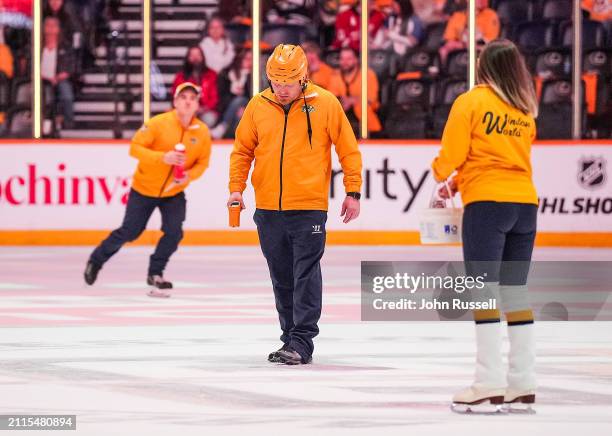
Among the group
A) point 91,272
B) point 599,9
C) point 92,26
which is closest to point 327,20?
point 92,26

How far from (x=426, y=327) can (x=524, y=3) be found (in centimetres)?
1115

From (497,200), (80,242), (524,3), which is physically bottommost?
(80,242)

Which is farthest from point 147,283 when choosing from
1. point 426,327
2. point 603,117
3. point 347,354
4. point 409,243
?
point 603,117

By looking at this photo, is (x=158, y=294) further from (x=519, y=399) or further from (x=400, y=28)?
(x=400, y=28)

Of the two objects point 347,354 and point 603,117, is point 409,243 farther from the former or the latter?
point 347,354

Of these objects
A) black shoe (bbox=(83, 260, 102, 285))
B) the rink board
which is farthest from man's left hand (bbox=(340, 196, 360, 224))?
the rink board

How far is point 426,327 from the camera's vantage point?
11.8m

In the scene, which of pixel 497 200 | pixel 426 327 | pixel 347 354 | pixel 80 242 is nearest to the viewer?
pixel 497 200

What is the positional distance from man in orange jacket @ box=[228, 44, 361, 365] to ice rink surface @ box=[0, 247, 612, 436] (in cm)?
41

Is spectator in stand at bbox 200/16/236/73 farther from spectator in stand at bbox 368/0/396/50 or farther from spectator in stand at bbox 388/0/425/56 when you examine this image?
spectator in stand at bbox 388/0/425/56

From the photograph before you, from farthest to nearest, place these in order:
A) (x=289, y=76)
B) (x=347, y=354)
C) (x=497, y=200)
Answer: (x=347, y=354) → (x=289, y=76) → (x=497, y=200)

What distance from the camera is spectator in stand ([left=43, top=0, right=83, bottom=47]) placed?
72.1 feet

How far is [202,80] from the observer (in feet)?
73.3

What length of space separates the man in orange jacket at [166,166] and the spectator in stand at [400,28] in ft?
25.3
